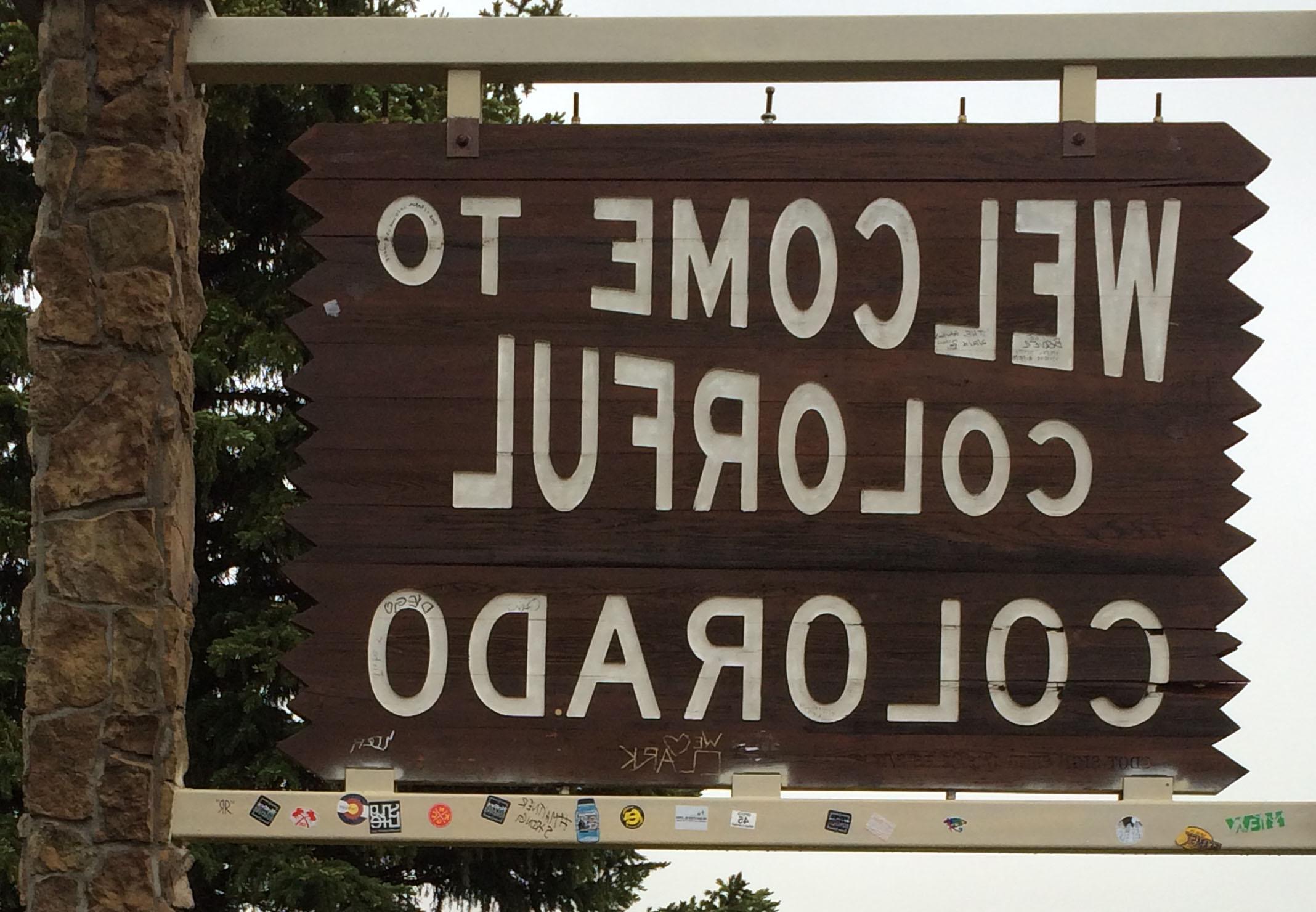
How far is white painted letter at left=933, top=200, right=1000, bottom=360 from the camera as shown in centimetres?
519

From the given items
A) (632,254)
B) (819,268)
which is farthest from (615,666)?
(819,268)

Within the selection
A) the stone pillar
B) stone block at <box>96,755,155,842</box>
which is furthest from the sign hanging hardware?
stone block at <box>96,755,155,842</box>

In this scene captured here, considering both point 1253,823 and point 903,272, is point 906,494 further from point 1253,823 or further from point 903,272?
point 1253,823

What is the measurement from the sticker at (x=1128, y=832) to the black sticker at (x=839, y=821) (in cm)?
79

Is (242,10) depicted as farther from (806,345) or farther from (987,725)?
(987,725)

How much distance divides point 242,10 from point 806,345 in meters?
6.79

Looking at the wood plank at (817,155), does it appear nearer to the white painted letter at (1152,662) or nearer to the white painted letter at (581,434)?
the white painted letter at (581,434)

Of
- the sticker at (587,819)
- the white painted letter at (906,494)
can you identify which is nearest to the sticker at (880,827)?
the sticker at (587,819)

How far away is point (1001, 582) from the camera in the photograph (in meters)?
5.12

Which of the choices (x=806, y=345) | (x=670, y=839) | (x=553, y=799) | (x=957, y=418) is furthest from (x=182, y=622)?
(x=957, y=418)

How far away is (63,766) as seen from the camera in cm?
500

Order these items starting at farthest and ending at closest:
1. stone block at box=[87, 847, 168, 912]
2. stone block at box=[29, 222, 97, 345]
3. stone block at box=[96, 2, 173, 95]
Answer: stone block at box=[96, 2, 173, 95] → stone block at box=[29, 222, 97, 345] → stone block at box=[87, 847, 168, 912]

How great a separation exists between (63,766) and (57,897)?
0.37 m

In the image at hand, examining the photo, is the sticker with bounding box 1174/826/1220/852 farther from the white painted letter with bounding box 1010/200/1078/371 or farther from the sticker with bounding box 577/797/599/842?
the sticker with bounding box 577/797/599/842
